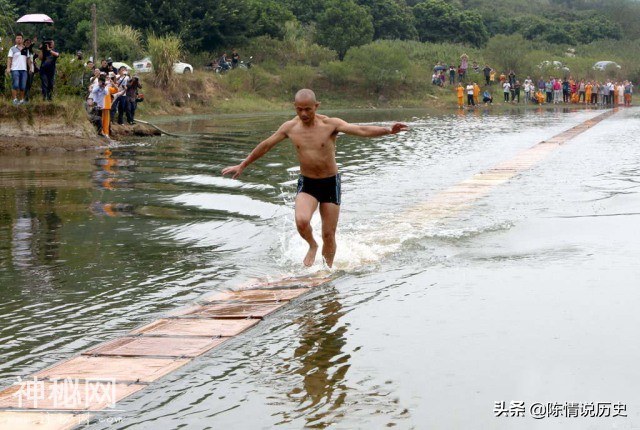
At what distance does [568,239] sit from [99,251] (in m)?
4.79

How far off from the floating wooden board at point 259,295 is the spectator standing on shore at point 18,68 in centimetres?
1341

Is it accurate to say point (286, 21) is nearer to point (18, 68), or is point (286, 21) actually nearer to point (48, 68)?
point (48, 68)

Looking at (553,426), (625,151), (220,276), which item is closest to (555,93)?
(625,151)

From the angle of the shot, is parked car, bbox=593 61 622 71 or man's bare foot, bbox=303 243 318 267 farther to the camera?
parked car, bbox=593 61 622 71

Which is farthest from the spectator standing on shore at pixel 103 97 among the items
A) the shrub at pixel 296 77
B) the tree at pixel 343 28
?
the tree at pixel 343 28

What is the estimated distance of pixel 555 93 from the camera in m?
54.5

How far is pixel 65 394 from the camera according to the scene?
5605 millimetres

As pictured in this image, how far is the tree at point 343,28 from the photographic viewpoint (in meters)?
57.0

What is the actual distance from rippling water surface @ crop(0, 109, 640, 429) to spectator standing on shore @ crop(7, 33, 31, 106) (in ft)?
11.4

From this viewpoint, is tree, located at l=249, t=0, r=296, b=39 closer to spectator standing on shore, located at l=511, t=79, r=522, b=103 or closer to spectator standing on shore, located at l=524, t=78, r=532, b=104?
spectator standing on shore, located at l=511, t=79, r=522, b=103

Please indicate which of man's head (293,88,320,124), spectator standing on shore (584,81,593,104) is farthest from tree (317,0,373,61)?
man's head (293,88,320,124)

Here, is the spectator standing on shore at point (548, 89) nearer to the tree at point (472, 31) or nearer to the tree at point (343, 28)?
the tree at point (343, 28)

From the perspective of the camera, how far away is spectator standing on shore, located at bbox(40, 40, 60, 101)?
68.4 ft

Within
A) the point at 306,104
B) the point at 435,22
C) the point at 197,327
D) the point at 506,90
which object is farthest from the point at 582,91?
the point at 197,327
